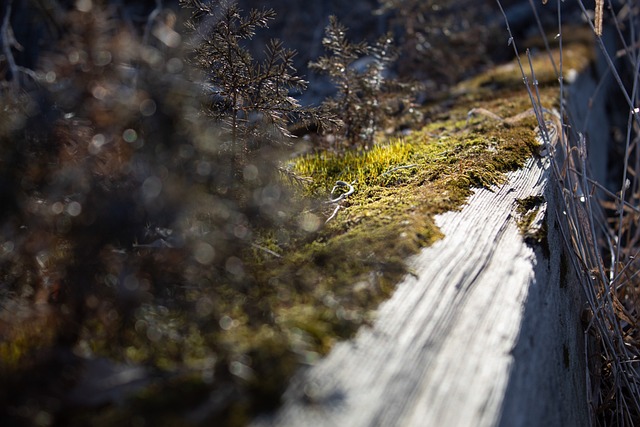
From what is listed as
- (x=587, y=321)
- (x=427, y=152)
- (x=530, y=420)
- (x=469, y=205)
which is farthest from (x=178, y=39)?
(x=587, y=321)

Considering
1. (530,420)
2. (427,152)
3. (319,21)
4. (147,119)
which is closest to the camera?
(530,420)

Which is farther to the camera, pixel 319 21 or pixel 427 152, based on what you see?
pixel 319 21

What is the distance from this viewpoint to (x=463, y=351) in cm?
142

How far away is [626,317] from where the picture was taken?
8.19 ft

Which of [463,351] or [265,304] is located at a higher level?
[463,351]

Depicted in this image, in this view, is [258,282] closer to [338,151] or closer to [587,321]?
[587,321]

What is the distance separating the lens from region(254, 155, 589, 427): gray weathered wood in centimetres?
125

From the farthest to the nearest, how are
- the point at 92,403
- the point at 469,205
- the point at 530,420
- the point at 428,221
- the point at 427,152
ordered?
1. the point at 427,152
2. the point at 469,205
3. the point at 428,221
4. the point at 530,420
5. the point at 92,403

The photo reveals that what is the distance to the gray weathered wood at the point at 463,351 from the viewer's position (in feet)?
4.10

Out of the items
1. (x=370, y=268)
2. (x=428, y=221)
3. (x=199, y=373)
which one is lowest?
(x=199, y=373)

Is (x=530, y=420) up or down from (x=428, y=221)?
down

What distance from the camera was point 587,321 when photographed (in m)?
2.52

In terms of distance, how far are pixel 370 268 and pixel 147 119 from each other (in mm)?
787

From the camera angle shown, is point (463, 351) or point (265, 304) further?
point (265, 304)
